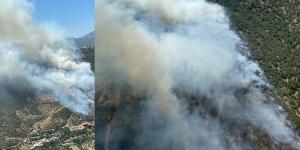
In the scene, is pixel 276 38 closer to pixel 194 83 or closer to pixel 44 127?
pixel 194 83

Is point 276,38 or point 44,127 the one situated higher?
point 276,38

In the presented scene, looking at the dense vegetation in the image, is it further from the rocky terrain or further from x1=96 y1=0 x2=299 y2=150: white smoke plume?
the rocky terrain

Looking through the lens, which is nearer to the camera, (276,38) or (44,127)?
(276,38)

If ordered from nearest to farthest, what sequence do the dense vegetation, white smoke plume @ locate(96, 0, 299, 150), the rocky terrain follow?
white smoke plume @ locate(96, 0, 299, 150) → the dense vegetation → the rocky terrain

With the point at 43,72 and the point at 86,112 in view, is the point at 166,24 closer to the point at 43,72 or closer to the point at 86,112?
the point at 86,112

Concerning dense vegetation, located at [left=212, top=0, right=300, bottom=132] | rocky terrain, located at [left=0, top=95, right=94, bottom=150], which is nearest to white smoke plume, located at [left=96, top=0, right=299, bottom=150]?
dense vegetation, located at [left=212, top=0, right=300, bottom=132]

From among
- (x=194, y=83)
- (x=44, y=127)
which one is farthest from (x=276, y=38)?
(x=44, y=127)

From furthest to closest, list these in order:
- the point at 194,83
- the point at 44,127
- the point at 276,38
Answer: the point at 44,127, the point at 276,38, the point at 194,83

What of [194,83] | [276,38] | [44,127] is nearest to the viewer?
[194,83]

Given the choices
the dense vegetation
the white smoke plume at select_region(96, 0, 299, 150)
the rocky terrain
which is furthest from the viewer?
the rocky terrain
